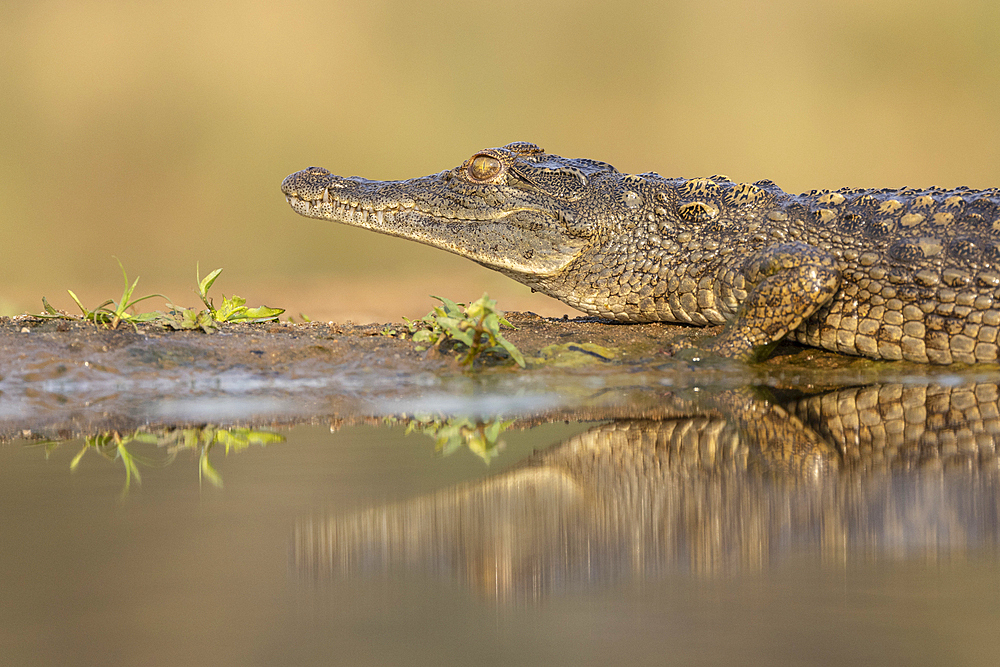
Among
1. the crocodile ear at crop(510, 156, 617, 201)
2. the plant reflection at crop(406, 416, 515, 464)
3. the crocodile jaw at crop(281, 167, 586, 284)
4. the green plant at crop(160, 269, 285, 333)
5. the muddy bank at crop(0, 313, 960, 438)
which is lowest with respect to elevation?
the plant reflection at crop(406, 416, 515, 464)

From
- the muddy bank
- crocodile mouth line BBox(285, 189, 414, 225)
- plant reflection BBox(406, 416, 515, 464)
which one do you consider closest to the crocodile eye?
crocodile mouth line BBox(285, 189, 414, 225)

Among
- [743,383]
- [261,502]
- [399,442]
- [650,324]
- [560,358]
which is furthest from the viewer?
[650,324]

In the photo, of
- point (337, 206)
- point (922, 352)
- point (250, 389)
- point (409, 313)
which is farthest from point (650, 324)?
point (409, 313)

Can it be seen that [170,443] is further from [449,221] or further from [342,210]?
[342,210]

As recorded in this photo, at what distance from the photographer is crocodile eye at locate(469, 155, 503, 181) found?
20.8 feet

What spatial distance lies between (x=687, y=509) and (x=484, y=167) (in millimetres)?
4301

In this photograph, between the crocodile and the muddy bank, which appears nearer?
the muddy bank

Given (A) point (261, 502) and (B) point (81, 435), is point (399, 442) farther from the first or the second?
(B) point (81, 435)

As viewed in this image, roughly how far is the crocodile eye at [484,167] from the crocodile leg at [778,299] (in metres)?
1.93

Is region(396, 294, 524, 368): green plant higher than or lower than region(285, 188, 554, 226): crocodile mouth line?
lower

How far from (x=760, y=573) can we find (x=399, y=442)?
1.77m

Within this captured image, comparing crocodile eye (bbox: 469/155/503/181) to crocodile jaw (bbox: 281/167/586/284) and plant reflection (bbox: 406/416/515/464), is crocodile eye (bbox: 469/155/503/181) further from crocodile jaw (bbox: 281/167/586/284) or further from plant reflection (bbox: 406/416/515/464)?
plant reflection (bbox: 406/416/515/464)

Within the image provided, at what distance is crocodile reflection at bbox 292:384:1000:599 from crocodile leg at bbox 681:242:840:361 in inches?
66.1

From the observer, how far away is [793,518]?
2344 mm
